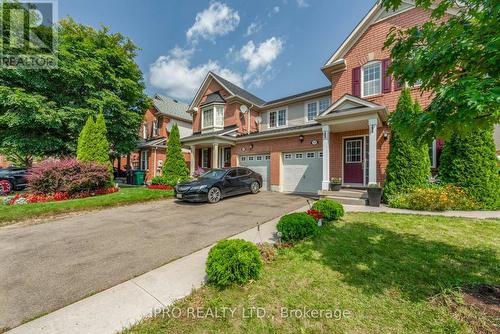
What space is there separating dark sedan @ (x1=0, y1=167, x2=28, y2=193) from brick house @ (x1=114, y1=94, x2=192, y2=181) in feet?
21.9

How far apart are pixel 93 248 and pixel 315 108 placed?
498 inches

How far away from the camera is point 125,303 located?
2.55 meters

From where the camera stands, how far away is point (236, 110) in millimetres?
15680

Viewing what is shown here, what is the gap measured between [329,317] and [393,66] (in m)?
3.40

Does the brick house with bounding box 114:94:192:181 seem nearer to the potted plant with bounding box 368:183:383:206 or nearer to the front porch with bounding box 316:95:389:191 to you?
the front porch with bounding box 316:95:389:191

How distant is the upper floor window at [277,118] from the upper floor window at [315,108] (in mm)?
1712

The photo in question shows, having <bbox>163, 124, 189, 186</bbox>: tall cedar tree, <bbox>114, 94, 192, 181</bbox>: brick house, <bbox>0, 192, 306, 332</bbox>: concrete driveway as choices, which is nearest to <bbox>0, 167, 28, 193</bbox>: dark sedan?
<bbox>114, 94, 192, 181</bbox>: brick house

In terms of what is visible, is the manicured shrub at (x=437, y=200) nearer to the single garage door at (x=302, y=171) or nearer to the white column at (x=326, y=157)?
the white column at (x=326, y=157)

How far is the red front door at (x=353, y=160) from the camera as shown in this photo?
10.2m

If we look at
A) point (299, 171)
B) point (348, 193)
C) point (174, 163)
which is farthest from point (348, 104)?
point (174, 163)

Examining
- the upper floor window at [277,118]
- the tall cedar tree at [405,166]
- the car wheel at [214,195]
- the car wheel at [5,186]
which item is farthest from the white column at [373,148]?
the car wheel at [5,186]

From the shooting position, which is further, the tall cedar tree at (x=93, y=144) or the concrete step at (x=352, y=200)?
the tall cedar tree at (x=93, y=144)

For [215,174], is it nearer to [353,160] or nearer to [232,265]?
[353,160]

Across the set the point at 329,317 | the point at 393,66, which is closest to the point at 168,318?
the point at 329,317
